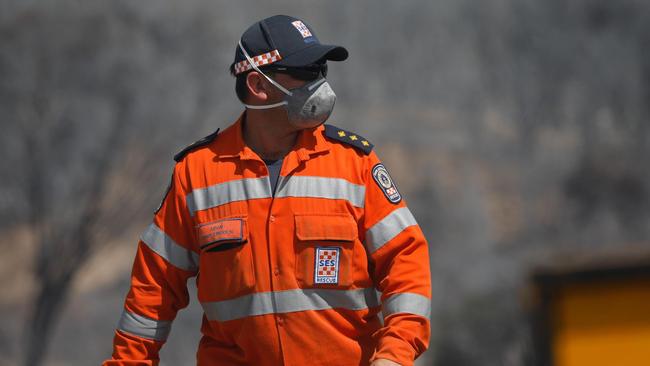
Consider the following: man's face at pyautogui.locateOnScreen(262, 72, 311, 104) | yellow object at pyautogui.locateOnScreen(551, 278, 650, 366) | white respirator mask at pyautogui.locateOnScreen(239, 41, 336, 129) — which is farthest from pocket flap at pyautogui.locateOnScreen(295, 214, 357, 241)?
yellow object at pyautogui.locateOnScreen(551, 278, 650, 366)

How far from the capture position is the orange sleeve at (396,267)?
349 centimetres

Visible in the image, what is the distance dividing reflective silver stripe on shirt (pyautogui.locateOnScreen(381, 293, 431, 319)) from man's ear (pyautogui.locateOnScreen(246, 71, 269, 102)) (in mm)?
732

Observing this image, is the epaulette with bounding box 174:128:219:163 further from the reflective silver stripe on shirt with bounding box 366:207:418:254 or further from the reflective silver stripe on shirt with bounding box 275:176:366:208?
the reflective silver stripe on shirt with bounding box 366:207:418:254

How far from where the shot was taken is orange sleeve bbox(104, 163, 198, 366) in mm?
3703

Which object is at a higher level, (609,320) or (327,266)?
(327,266)

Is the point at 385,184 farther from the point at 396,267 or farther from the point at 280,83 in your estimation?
the point at 280,83

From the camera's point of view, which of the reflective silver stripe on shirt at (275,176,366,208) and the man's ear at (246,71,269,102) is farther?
the man's ear at (246,71,269,102)

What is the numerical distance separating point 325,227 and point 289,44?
58 cm

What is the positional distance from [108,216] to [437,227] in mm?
4838

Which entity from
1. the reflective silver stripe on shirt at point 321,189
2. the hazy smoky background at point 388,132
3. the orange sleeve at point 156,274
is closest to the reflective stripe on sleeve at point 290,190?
the reflective silver stripe on shirt at point 321,189

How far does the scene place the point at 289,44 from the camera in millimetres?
3707

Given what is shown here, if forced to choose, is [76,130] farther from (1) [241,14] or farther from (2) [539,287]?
(2) [539,287]

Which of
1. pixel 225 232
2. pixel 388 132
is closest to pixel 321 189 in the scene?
pixel 225 232

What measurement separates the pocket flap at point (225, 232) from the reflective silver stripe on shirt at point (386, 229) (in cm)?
36
